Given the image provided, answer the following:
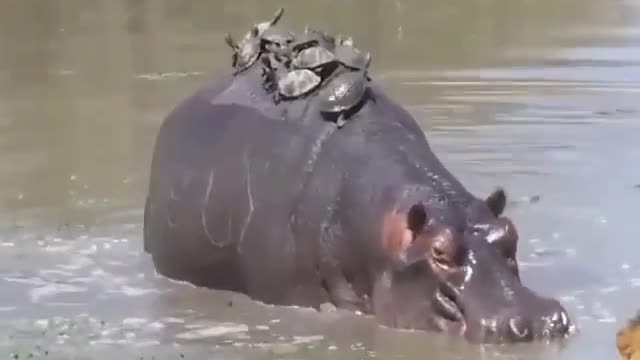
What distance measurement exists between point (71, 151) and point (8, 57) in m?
6.21

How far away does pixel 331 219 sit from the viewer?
A: 671cm

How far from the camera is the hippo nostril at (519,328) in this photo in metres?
5.93

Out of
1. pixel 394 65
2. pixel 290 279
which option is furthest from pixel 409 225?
pixel 394 65

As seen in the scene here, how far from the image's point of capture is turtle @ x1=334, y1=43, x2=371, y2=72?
7.23m

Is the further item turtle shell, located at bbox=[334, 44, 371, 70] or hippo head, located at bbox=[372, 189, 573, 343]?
turtle shell, located at bbox=[334, 44, 371, 70]

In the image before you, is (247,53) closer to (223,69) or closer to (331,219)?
(331,219)

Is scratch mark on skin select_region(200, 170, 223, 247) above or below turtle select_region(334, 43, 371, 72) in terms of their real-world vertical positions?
below

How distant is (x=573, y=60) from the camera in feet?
51.5

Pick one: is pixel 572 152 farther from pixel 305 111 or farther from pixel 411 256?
pixel 411 256

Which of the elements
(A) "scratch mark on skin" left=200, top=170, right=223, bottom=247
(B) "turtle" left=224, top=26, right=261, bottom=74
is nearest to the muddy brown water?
(A) "scratch mark on skin" left=200, top=170, right=223, bottom=247

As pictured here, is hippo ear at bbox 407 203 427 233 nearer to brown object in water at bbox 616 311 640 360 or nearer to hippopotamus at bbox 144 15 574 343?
hippopotamus at bbox 144 15 574 343

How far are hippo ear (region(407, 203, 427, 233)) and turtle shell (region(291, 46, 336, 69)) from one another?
120 centimetres

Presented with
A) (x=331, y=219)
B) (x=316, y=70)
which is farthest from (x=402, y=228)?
(x=316, y=70)

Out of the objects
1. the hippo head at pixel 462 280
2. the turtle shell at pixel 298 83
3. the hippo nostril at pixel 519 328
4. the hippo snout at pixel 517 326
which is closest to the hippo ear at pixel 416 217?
the hippo head at pixel 462 280
